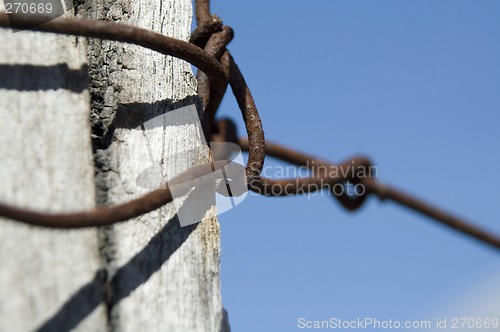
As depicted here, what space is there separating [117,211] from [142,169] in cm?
14

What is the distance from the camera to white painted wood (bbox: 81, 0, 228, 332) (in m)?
0.78

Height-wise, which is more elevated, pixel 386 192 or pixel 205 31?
pixel 205 31

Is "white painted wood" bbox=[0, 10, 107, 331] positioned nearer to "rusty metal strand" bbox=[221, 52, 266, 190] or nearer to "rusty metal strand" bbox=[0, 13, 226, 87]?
"rusty metal strand" bbox=[0, 13, 226, 87]

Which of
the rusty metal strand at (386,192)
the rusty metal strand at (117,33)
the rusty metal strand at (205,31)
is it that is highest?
the rusty metal strand at (205,31)

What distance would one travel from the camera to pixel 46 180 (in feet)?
2.46

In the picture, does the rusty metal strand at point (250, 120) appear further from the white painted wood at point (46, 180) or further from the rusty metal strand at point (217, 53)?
the white painted wood at point (46, 180)

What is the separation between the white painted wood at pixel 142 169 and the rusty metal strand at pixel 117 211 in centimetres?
4

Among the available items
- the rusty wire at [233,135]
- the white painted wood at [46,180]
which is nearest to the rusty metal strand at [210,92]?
the rusty wire at [233,135]

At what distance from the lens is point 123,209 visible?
28.5 inches

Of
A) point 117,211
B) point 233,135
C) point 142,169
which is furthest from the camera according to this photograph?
point 233,135

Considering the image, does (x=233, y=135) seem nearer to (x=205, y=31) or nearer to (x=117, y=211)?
(x=205, y=31)

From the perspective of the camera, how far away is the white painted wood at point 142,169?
2.56ft

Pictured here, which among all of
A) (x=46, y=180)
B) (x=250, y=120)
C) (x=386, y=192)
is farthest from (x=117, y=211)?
(x=386, y=192)

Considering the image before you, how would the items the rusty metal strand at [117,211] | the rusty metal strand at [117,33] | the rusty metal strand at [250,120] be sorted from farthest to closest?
the rusty metal strand at [250,120] → the rusty metal strand at [117,33] → the rusty metal strand at [117,211]
